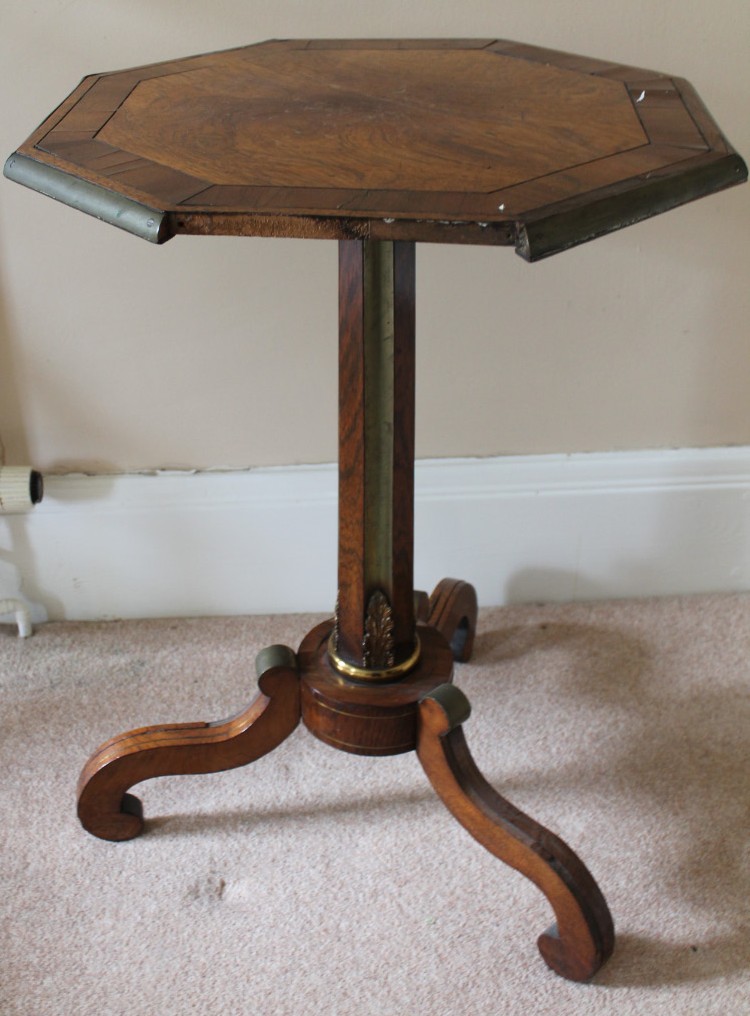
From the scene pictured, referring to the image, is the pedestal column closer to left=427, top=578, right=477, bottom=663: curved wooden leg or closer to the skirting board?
left=427, top=578, right=477, bottom=663: curved wooden leg

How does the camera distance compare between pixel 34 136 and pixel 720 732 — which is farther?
pixel 720 732

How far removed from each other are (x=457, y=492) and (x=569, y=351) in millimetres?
238

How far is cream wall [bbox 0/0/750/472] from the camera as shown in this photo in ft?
3.98

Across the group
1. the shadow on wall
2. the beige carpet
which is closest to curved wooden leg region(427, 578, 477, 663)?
the beige carpet

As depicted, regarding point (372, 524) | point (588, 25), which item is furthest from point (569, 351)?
point (372, 524)

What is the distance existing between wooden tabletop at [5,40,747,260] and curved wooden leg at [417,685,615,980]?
0.49 meters

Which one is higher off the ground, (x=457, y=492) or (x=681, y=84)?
(x=681, y=84)

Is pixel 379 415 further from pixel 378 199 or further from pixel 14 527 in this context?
pixel 14 527

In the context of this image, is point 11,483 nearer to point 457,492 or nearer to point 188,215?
point 457,492

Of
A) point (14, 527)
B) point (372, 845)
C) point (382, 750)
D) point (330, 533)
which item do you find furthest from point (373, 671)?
point (14, 527)

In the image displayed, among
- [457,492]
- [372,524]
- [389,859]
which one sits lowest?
[389,859]

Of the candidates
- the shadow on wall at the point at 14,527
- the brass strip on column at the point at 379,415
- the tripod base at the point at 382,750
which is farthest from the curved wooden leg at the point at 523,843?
the shadow on wall at the point at 14,527

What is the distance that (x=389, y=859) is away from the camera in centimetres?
112

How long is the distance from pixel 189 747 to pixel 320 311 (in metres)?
0.56
